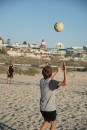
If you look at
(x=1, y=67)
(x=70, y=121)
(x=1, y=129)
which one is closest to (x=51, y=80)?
(x=1, y=129)

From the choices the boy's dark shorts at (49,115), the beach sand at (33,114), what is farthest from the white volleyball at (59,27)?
the boy's dark shorts at (49,115)

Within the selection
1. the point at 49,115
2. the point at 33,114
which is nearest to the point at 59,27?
the point at 33,114

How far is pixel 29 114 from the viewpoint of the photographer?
9.17 m

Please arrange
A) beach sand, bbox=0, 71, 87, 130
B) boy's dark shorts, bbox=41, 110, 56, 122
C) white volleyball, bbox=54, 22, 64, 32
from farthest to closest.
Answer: white volleyball, bbox=54, 22, 64, 32 < beach sand, bbox=0, 71, 87, 130 < boy's dark shorts, bbox=41, 110, 56, 122

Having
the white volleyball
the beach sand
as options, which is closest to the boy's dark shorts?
the beach sand

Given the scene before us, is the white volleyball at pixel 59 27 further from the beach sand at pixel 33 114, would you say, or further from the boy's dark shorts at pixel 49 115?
the boy's dark shorts at pixel 49 115

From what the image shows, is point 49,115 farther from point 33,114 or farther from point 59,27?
point 59,27

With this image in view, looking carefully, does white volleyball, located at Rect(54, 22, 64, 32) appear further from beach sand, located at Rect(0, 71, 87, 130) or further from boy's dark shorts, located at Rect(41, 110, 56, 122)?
boy's dark shorts, located at Rect(41, 110, 56, 122)

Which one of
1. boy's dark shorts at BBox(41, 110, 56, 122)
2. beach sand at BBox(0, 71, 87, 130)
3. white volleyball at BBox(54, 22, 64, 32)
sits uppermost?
white volleyball at BBox(54, 22, 64, 32)

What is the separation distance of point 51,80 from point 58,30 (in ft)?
15.2

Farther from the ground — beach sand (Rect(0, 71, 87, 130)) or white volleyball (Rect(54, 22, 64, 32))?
white volleyball (Rect(54, 22, 64, 32))

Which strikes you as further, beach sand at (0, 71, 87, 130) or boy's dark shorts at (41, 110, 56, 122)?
beach sand at (0, 71, 87, 130)

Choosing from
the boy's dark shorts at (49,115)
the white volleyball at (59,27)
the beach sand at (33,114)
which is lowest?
the beach sand at (33,114)

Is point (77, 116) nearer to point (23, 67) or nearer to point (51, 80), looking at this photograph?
point (51, 80)
